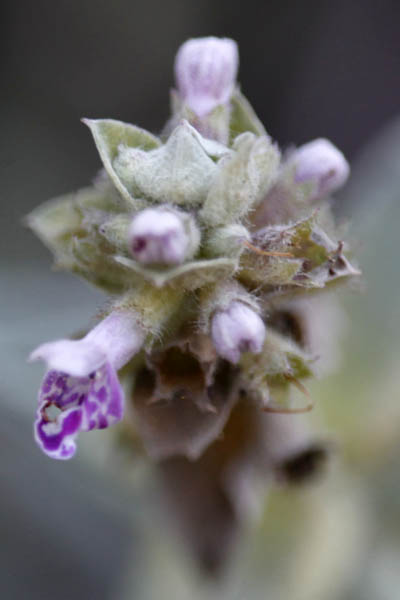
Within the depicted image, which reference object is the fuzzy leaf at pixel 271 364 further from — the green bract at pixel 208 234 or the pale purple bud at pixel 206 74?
the pale purple bud at pixel 206 74

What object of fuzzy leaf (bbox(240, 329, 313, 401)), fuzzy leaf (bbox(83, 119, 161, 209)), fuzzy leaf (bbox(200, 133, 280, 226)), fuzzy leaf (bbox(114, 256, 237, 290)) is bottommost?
fuzzy leaf (bbox(240, 329, 313, 401))

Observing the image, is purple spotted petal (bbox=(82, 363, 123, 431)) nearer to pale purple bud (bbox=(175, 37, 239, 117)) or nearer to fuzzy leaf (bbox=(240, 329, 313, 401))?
fuzzy leaf (bbox=(240, 329, 313, 401))

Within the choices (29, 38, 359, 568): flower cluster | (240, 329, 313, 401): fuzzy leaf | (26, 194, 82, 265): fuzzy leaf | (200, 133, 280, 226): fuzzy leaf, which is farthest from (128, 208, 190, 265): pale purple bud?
(26, 194, 82, 265): fuzzy leaf

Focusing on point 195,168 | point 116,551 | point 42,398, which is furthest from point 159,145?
point 116,551

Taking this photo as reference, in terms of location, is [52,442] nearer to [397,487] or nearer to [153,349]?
[153,349]

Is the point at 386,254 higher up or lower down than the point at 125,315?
higher up

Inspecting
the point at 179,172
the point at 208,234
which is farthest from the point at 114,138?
the point at 208,234

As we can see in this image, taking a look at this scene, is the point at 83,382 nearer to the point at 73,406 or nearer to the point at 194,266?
the point at 73,406
